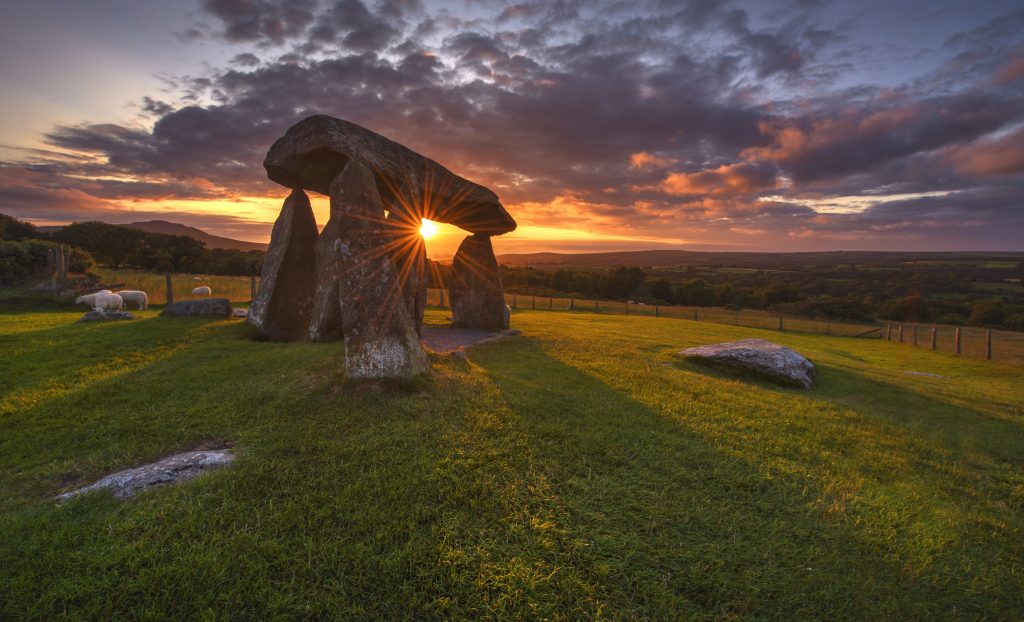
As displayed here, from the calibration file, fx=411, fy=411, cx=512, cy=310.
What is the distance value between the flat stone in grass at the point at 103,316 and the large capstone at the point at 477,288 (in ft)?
35.1

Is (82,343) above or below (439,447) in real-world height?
above

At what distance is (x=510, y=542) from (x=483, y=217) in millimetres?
12316

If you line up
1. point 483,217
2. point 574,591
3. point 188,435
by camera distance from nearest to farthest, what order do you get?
point 574,591
point 188,435
point 483,217

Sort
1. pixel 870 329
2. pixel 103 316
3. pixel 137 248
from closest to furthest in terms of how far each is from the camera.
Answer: pixel 103 316
pixel 870 329
pixel 137 248

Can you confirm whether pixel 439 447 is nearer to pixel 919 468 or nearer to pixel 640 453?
pixel 640 453

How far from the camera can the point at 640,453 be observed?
5434mm

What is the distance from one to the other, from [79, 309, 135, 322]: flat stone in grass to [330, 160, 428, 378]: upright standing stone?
10.5 metres

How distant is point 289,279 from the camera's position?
38.4 feet

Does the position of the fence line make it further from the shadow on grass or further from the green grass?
the shadow on grass

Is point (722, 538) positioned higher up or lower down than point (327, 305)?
lower down

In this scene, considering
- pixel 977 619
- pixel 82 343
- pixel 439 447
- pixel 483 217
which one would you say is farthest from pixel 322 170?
pixel 977 619

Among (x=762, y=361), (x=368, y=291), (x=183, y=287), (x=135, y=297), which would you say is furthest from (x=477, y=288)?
(x=183, y=287)

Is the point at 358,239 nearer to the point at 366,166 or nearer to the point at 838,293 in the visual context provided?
the point at 366,166

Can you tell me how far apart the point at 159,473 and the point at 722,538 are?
5693 mm
